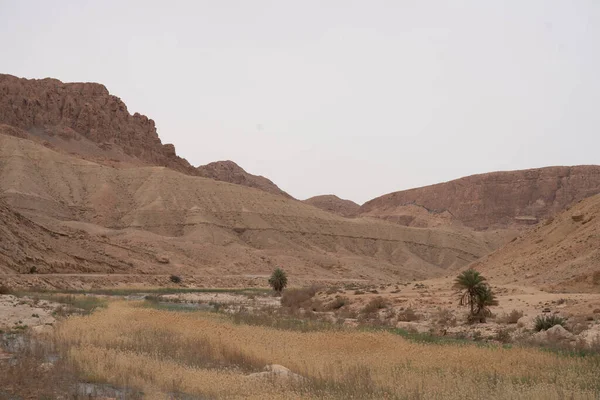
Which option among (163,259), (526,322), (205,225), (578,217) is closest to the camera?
(526,322)

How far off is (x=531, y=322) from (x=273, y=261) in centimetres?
6392

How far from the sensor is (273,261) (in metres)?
83.1

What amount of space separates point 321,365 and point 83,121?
154 metres

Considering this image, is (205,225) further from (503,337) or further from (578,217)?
(503,337)

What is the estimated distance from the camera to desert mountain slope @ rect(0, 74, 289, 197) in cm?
→ 14350

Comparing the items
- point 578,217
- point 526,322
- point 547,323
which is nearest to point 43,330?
point 547,323

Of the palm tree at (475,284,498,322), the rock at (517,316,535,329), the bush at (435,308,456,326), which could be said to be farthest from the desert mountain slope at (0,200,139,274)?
the rock at (517,316,535,329)

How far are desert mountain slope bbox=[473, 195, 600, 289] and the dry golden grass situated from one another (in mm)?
19352

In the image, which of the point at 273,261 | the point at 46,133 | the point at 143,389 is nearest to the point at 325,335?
the point at 143,389

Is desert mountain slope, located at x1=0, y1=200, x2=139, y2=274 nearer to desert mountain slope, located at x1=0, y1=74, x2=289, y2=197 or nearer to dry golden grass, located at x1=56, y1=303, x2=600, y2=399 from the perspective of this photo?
dry golden grass, located at x1=56, y1=303, x2=600, y2=399

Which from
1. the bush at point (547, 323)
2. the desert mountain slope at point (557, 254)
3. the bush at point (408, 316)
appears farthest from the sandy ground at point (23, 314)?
the desert mountain slope at point (557, 254)

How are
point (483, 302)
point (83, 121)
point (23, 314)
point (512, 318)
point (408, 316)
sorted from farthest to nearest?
point (83, 121), point (408, 316), point (483, 302), point (23, 314), point (512, 318)

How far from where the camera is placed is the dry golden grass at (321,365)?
946 centimetres

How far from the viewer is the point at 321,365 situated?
12250 millimetres
